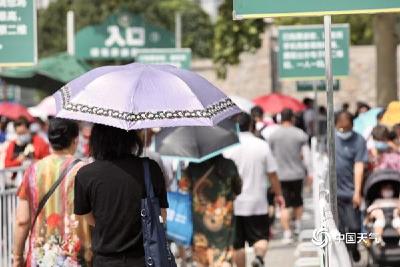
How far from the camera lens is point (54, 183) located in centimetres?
704

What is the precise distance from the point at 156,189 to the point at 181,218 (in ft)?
13.2

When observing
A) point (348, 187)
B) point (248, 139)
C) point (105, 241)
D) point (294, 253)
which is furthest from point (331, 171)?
point (294, 253)

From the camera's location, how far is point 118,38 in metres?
33.0

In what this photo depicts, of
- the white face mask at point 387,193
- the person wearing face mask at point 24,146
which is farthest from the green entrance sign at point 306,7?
the person wearing face mask at point 24,146

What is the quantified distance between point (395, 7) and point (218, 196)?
3.34 meters

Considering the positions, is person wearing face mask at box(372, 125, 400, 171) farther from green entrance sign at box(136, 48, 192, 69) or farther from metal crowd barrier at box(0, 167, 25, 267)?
green entrance sign at box(136, 48, 192, 69)

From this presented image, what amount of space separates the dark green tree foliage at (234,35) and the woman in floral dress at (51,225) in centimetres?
1961

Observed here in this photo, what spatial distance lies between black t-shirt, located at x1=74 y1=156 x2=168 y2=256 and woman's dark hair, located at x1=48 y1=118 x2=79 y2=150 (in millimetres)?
1178

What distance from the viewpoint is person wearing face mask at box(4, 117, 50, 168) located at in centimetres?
1384

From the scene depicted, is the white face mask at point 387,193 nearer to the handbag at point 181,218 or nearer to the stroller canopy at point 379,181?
the stroller canopy at point 379,181

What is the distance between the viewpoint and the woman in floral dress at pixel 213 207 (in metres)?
9.77

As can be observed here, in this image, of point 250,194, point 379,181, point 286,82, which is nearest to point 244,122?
point 250,194

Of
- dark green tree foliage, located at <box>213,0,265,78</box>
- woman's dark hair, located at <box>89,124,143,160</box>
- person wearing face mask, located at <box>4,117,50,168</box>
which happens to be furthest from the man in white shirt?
dark green tree foliage, located at <box>213,0,265,78</box>

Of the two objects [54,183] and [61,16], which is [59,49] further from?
[54,183]
